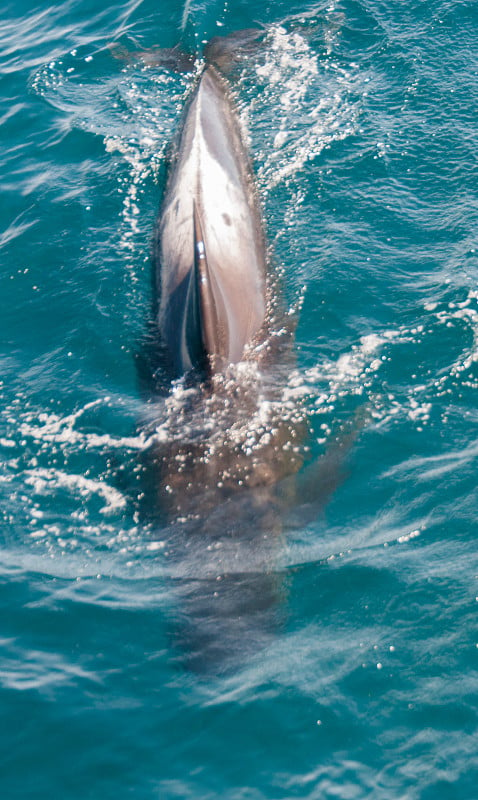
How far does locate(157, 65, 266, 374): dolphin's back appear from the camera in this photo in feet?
32.4

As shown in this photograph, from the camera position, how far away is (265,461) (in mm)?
9359

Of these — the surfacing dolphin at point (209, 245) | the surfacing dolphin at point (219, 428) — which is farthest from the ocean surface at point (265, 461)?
the surfacing dolphin at point (209, 245)

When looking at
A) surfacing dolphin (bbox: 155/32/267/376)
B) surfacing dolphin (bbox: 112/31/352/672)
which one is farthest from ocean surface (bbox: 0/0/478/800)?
surfacing dolphin (bbox: 155/32/267/376)

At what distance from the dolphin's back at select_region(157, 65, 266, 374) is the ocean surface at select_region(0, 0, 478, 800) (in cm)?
45

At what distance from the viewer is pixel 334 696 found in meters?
7.09

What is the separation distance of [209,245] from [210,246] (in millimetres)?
24

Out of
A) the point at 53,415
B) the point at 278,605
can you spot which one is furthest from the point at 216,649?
the point at 53,415

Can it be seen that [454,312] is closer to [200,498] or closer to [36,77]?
[200,498]

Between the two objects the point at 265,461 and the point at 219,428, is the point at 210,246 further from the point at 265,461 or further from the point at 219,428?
the point at 265,461

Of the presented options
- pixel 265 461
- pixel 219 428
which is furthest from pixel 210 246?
pixel 265 461

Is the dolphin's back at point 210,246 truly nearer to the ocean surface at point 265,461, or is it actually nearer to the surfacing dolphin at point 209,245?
the surfacing dolphin at point 209,245

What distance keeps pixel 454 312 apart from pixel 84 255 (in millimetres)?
6162

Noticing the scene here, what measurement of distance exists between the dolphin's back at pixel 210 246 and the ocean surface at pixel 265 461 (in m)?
0.45

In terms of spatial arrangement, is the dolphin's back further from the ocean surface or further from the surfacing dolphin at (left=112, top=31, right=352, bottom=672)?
the ocean surface
